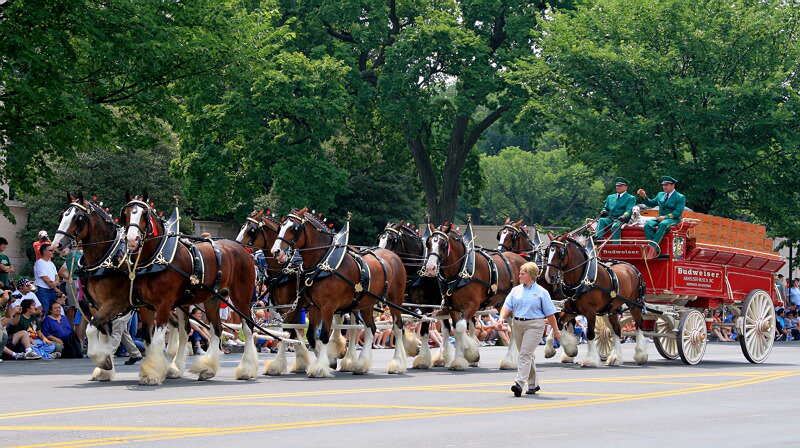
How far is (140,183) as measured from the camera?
166ft

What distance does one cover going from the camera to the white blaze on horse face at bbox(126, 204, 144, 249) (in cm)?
1491

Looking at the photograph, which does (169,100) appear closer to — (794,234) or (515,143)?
(794,234)

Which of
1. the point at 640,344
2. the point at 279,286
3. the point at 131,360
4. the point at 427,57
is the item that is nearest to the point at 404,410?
the point at 279,286

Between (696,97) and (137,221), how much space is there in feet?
84.3

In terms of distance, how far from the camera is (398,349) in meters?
18.5

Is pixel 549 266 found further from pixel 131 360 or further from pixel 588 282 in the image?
pixel 131 360

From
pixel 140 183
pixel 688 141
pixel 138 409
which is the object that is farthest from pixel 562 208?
pixel 138 409

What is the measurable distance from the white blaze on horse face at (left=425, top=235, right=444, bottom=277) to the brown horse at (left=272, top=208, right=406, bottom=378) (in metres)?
0.59

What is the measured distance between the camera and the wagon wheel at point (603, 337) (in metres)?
22.3

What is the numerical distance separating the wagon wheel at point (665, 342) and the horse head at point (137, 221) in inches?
405

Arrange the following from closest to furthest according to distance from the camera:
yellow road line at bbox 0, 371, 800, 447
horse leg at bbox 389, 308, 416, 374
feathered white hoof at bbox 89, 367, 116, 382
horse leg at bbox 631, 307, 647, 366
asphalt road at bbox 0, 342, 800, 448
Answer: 1. yellow road line at bbox 0, 371, 800, 447
2. asphalt road at bbox 0, 342, 800, 448
3. feathered white hoof at bbox 89, 367, 116, 382
4. horse leg at bbox 389, 308, 416, 374
5. horse leg at bbox 631, 307, 647, 366

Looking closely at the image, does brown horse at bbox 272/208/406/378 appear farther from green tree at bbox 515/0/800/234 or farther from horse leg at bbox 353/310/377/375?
green tree at bbox 515/0/800/234

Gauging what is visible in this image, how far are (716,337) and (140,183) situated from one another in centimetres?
2666

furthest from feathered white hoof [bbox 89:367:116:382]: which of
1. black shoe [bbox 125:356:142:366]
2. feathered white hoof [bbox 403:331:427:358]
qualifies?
feathered white hoof [bbox 403:331:427:358]
